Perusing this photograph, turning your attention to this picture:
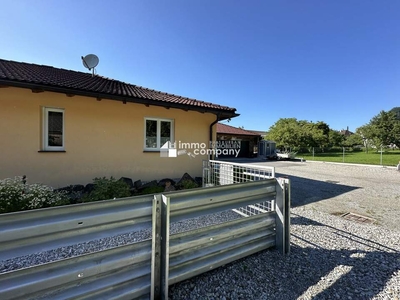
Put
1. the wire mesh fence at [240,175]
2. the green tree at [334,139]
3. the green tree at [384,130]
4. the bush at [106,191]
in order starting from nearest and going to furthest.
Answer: the wire mesh fence at [240,175]
the bush at [106,191]
the green tree at [384,130]
the green tree at [334,139]

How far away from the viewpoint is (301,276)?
7.37 feet

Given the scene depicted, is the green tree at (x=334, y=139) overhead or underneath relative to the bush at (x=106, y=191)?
overhead

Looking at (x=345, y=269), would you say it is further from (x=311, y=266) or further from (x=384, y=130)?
(x=384, y=130)

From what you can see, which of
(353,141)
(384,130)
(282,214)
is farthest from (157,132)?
(353,141)

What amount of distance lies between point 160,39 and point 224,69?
562 centimetres

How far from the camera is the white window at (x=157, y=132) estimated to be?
6.59m

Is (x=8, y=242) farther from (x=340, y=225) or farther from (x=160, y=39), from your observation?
(x=160, y=39)

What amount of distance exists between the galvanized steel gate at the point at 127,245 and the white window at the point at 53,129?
5.04 metres

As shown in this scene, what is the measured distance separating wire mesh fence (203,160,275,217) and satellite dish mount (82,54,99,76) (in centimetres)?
666

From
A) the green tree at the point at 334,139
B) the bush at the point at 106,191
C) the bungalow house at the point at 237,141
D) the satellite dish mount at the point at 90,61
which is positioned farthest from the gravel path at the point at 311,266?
the green tree at the point at 334,139

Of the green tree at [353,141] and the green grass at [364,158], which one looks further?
the green tree at [353,141]

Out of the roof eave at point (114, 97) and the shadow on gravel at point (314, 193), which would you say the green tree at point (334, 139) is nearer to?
the shadow on gravel at point (314, 193)

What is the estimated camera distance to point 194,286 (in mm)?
2033

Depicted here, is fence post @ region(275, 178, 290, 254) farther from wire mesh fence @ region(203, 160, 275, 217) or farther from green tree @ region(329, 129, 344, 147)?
green tree @ region(329, 129, 344, 147)
